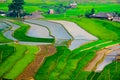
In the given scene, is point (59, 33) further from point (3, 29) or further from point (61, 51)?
point (61, 51)

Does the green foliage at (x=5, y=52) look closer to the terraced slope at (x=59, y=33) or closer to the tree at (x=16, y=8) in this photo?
the terraced slope at (x=59, y=33)

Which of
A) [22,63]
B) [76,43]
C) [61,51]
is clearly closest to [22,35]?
[76,43]

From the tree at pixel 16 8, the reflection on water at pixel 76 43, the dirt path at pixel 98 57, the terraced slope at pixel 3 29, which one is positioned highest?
the dirt path at pixel 98 57

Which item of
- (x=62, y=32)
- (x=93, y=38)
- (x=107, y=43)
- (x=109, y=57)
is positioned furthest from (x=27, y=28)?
(x=109, y=57)

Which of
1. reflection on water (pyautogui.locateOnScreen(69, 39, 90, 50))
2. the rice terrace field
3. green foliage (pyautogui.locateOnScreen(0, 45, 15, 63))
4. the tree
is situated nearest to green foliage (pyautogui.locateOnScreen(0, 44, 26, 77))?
the rice terrace field

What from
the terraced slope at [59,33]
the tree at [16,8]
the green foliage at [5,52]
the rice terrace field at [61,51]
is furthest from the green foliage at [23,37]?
the tree at [16,8]

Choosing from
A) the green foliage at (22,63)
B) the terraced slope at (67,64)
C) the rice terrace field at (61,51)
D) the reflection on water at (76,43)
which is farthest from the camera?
the reflection on water at (76,43)
